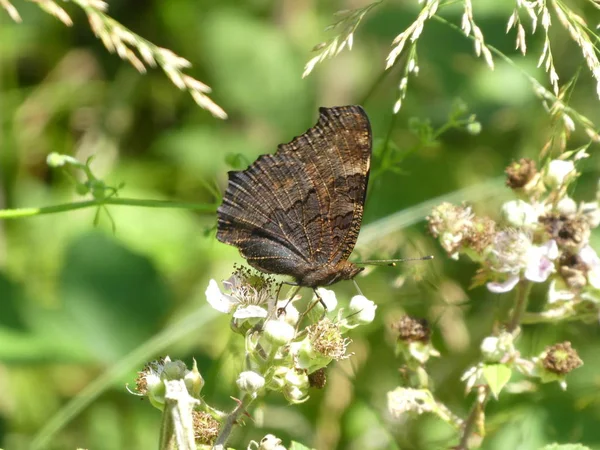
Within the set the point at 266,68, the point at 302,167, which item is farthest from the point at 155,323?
the point at 266,68

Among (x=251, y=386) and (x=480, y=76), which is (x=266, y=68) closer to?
(x=480, y=76)

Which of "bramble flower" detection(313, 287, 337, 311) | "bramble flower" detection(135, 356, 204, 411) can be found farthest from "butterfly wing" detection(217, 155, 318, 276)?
"bramble flower" detection(135, 356, 204, 411)

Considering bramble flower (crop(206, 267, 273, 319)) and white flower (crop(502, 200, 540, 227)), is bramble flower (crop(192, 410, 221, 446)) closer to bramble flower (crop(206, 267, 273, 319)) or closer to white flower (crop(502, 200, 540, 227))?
bramble flower (crop(206, 267, 273, 319))

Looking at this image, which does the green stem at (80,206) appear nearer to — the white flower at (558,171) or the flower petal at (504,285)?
the flower petal at (504,285)

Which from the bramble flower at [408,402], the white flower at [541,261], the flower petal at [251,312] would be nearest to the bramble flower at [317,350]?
the flower petal at [251,312]

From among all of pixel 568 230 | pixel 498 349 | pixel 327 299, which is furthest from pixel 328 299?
pixel 568 230
